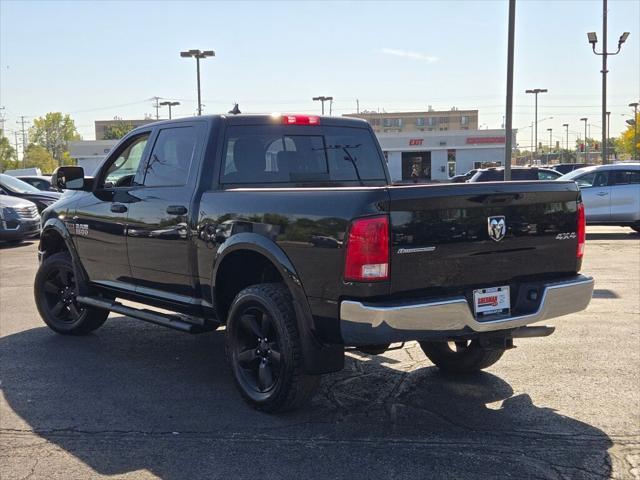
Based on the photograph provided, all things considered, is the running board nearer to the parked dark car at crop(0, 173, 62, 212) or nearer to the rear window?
the rear window

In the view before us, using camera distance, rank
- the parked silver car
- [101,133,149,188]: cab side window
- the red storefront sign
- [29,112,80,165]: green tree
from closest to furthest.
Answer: [101,133,149,188]: cab side window < the parked silver car < the red storefront sign < [29,112,80,165]: green tree

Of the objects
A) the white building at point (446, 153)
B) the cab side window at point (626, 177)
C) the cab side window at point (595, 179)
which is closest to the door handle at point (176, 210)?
the cab side window at point (595, 179)

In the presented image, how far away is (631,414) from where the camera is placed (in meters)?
4.76

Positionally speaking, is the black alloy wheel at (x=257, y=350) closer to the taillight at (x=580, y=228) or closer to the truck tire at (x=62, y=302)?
the taillight at (x=580, y=228)

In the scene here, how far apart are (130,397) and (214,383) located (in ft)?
2.18

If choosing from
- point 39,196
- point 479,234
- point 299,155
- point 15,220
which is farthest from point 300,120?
point 39,196

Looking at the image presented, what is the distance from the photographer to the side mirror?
6.62 meters

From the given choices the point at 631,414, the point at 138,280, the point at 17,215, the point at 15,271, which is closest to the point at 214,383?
the point at 138,280

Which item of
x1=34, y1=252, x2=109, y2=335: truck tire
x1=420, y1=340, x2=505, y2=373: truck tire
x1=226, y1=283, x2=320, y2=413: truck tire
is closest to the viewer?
x1=226, y1=283, x2=320, y2=413: truck tire

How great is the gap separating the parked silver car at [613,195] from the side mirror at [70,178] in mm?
12538

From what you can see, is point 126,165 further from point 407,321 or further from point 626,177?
point 626,177

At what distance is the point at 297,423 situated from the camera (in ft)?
15.3

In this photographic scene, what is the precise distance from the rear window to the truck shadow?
161 cm

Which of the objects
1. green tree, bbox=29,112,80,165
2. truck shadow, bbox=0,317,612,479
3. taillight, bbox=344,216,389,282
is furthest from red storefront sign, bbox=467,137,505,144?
green tree, bbox=29,112,80,165
